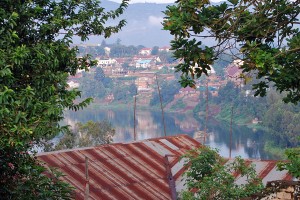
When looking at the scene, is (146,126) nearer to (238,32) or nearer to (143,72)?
(143,72)

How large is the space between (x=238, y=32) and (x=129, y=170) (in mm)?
6217

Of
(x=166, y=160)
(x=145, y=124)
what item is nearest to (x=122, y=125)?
(x=145, y=124)

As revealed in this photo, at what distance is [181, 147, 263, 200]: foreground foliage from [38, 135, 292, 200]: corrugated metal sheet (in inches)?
29.3

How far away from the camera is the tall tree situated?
6.03m

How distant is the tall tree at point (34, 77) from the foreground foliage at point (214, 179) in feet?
7.34

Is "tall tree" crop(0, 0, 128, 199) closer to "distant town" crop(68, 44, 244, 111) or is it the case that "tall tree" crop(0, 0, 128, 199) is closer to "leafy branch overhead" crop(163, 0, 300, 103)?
"leafy branch overhead" crop(163, 0, 300, 103)

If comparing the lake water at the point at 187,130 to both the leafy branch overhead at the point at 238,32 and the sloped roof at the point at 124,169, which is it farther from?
the leafy branch overhead at the point at 238,32

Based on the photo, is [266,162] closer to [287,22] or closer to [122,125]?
[287,22]

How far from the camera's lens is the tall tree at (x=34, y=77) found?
6.03 m

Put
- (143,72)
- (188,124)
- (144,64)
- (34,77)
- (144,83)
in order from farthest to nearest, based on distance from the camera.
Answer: (144,64) → (143,72) → (144,83) → (188,124) → (34,77)

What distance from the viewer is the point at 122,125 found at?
279 ft

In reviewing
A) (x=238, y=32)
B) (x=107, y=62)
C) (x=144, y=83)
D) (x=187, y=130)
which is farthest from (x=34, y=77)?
(x=107, y=62)

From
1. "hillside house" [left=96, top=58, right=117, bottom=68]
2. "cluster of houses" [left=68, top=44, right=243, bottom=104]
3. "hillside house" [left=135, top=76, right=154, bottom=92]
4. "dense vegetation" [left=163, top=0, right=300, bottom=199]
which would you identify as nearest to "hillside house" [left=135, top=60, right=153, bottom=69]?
"cluster of houses" [left=68, top=44, right=243, bottom=104]

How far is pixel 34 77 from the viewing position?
6652 millimetres
